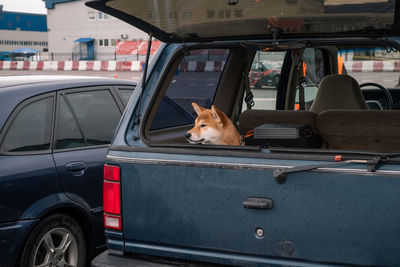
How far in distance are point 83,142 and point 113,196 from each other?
173 cm

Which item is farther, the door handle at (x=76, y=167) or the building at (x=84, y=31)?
the building at (x=84, y=31)

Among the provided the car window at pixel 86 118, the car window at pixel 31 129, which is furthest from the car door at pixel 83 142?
the car window at pixel 31 129

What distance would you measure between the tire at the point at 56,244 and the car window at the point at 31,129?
0.60 m

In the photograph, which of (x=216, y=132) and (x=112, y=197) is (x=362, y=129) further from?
(x=112, y=197)

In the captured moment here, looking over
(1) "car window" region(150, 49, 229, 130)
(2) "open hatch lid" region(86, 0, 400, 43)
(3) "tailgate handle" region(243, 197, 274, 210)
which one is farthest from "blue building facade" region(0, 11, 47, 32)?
(3) "tailgate handle" region(243, 197, 274, 210)

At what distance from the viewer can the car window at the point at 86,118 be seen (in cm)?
454

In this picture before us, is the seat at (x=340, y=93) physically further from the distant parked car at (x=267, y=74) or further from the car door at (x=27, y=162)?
the car door at (x=27, y=162)

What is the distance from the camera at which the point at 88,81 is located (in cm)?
504

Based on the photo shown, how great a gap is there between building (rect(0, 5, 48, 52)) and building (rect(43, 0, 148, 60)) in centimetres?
3288

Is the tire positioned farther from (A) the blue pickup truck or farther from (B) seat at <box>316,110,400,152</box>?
(B) seat at <box>316,110,400,152</box>

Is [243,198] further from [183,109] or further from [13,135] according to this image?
[183,109]

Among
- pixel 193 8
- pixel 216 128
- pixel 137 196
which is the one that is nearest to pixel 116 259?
pixel 137 196

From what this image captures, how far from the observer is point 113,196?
305cm

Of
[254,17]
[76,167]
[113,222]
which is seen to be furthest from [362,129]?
[76,167]
